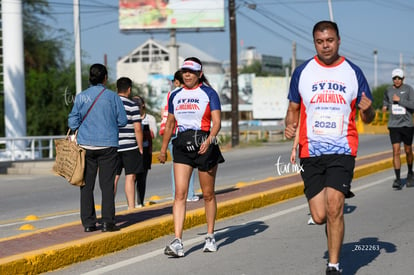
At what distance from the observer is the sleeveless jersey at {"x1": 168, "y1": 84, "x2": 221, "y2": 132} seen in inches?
296

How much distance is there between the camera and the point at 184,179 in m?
7.46

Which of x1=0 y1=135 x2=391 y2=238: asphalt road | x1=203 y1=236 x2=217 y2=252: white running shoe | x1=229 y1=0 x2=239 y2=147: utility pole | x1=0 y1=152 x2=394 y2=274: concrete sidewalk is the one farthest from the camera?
x1=229 y1=0 x2=239 y2=147: utility pole

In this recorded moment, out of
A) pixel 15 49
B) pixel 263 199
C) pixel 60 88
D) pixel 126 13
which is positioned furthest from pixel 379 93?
pixel 263 199

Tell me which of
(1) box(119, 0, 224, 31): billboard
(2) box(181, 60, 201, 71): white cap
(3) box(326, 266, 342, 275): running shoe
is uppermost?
(1) box(119, 0, 224, 31): billboard

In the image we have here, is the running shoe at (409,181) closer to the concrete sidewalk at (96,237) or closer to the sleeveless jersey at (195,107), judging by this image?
the concrete sidewalk at (96,237)

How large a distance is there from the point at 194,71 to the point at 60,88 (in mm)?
31308

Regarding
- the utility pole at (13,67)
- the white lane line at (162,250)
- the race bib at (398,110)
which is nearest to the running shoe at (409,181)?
the race bib at (398,110)

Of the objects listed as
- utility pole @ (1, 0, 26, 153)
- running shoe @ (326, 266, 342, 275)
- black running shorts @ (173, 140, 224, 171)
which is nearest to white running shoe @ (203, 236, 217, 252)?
black running shorts @ (173, 140, 224, 171)

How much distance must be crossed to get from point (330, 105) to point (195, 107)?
1.84 metres

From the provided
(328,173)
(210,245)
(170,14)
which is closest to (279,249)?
(210,245)

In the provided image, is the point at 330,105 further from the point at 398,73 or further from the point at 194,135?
the point at 398,73

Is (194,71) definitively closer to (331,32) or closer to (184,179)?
(184,179)

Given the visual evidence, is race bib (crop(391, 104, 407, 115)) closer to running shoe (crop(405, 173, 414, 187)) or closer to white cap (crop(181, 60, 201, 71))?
running shoe (crop(405, 173, 414, 187))

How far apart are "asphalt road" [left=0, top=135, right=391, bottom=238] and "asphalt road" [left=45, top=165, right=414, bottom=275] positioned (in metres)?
2.43
